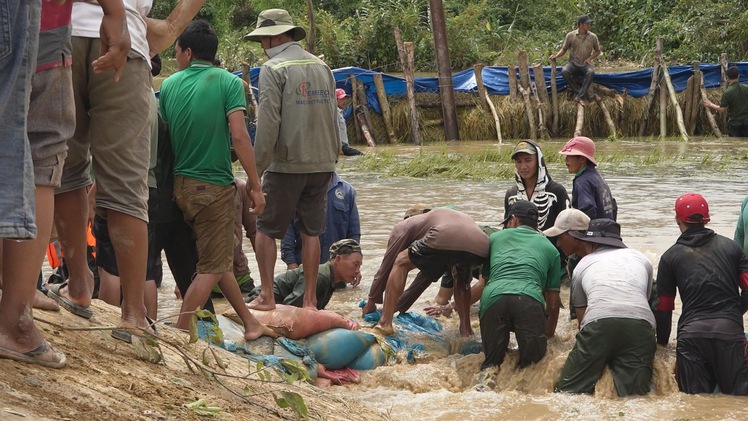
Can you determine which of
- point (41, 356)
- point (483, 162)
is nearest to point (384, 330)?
point (41, 356)

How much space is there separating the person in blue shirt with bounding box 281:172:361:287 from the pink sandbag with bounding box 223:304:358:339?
71.9 inches

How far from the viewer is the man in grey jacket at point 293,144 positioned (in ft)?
22.3

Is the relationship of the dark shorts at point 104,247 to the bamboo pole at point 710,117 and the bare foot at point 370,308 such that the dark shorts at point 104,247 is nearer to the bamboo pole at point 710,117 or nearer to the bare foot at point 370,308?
the bare foot at point 370,308

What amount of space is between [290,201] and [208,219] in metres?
1.31

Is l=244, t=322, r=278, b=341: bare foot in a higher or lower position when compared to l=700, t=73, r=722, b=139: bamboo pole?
higher

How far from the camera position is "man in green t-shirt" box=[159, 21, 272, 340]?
5.60 meters

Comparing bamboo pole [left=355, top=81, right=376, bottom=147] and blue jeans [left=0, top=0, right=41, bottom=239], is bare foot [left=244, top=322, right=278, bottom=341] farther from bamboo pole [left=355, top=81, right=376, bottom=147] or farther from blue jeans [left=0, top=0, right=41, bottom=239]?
bamboo pole [left=355, top=81, right=376, bottom=147]

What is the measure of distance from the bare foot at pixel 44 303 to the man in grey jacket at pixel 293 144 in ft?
9.01

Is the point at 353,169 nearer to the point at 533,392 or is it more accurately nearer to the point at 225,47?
the point at 533,392

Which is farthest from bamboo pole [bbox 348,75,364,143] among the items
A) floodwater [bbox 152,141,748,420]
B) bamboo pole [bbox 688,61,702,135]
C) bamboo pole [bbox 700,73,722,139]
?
bamboo pole [bbox 700,73,722,139]

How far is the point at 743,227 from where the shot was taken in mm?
6766

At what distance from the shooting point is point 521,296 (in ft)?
21.4

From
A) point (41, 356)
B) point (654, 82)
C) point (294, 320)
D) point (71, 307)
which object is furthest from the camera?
point (654, 82)

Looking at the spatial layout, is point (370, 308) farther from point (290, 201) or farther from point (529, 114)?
point (529, 114)
